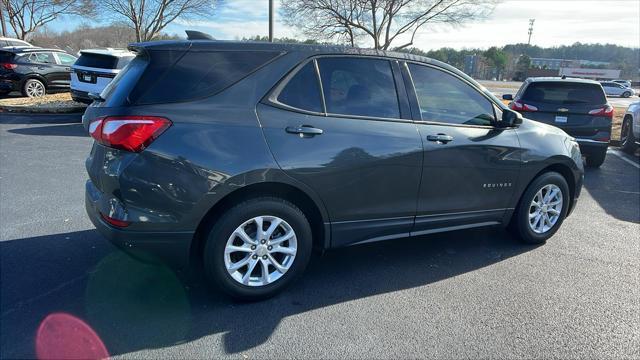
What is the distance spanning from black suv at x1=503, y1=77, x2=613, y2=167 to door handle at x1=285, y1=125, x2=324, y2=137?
6.63 m

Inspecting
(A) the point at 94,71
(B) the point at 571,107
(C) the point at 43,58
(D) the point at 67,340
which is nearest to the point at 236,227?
(D) the point at 67,340

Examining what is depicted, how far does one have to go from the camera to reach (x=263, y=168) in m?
3.08

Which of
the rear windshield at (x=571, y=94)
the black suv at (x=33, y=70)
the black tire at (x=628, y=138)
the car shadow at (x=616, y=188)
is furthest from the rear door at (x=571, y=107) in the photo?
the black suv at (x=33, y=70)

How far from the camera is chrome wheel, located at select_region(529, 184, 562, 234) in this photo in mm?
4621

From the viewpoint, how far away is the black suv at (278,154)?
9.60 ft

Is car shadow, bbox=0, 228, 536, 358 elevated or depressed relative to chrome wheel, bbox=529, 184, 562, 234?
depressed

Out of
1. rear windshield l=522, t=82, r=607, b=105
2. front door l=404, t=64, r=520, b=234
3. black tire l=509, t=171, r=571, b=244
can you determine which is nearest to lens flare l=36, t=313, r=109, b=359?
front door l=404, t=64, r=520, b=234

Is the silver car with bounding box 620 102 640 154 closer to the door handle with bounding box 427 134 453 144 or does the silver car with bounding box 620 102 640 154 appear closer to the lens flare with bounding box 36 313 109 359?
the door handle with bounding box 427 134 453 144

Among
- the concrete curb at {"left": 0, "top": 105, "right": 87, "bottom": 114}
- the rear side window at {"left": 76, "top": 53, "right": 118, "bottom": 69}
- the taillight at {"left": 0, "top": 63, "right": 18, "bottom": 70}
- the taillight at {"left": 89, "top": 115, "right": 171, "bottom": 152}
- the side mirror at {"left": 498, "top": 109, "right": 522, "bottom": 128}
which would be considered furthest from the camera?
the taillight at {"left": 0, "top": 63, "right": 18, "bottom": 70}

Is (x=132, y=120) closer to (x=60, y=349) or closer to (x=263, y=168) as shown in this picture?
(x=263, y=168)

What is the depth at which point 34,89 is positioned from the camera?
1460 centimetres

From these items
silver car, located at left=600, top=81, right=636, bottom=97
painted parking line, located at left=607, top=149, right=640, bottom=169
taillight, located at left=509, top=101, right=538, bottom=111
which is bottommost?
silver car, located at left=600, top=81, right=636, bottom=97

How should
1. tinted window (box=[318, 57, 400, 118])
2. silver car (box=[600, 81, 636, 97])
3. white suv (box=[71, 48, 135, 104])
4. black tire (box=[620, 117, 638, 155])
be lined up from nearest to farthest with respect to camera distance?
tinted window (box=[318, 57, 400, 118]), black tire (box=[620, 117, 638, 155]), white suv (box=[71, 48, 135, 104]), silver car (box=[600, 81, 636, 97])

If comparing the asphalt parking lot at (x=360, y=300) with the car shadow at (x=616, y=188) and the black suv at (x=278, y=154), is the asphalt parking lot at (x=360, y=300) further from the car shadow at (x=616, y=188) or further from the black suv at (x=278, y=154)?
the car shadow at (x=616, y=188)
